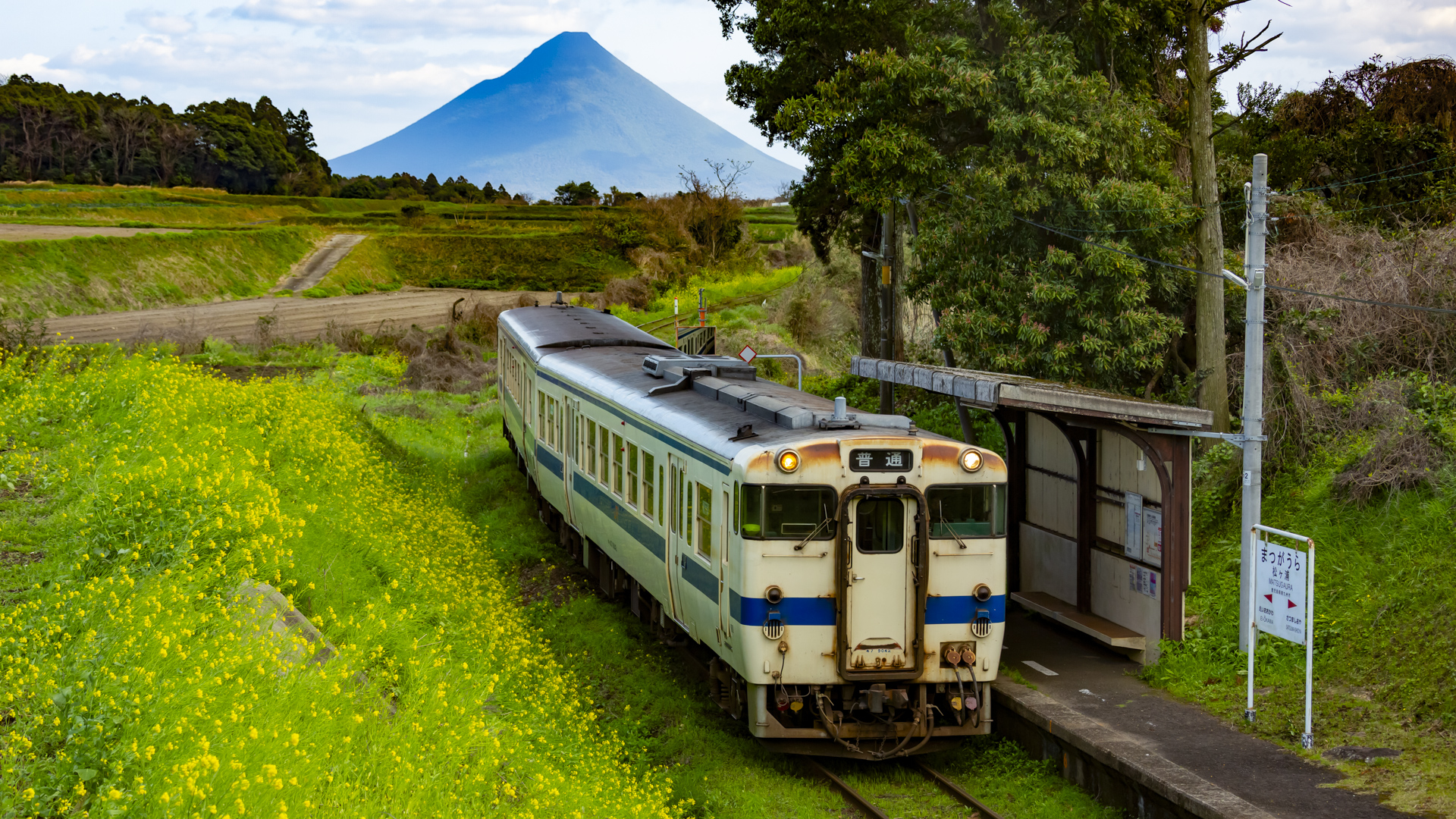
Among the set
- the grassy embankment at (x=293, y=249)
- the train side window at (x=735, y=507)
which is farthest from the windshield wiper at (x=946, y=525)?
the grassy embankment at (x=293, y=249)

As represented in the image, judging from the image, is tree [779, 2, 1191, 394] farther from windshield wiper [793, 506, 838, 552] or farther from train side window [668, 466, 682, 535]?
windshield wiper [793, 506, 838, 552]

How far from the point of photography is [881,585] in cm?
911

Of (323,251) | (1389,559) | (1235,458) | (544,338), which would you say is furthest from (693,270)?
(1389,559)

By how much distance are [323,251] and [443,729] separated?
178ft

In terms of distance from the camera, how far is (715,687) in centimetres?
1052

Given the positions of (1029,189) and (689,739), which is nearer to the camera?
(689,739)

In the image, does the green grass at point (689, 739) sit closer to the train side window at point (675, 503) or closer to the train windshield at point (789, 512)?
the train side window at point (675, 503)

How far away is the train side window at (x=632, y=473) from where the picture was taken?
1210cm

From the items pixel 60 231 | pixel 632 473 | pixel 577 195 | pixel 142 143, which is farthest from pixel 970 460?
pixel 577 195

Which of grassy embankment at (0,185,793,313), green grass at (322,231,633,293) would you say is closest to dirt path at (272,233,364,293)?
grassy embankment at (0,185,793,313)

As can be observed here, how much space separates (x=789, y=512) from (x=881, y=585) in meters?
0.92

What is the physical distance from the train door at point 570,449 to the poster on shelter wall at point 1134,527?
6522mm

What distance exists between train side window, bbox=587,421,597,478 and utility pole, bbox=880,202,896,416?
849 centimetres

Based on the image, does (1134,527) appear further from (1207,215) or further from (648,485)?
(1207,215)
